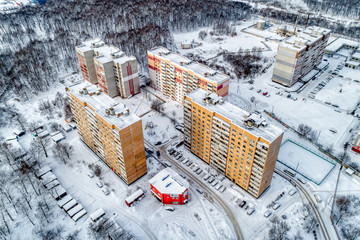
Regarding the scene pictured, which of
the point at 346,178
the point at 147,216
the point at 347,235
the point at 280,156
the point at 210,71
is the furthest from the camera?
the point at 210,71

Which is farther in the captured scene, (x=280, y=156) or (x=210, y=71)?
(x=210, y=71)

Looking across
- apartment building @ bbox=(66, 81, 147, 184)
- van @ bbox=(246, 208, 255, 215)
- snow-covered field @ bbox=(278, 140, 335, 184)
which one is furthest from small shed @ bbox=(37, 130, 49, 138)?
snow-covered field @ bbox=(278, 140, 335, 184)

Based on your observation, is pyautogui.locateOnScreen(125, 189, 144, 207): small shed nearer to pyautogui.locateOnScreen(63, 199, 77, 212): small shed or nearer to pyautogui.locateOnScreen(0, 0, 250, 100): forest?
pyautogui.locateOnScreen(63, 199, 77, 212): small shed

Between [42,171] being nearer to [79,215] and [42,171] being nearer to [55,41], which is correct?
[79,215]

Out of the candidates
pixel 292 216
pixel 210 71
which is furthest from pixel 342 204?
pixel 210 71

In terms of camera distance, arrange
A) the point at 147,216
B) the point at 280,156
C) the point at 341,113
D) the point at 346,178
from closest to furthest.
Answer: the point at 147,216 → the point at 346,178 → the point at 280,156 → the point at 341,113

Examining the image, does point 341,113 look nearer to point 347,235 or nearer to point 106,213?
point 347,235

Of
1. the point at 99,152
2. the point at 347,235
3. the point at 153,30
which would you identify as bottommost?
the point at 347,235
